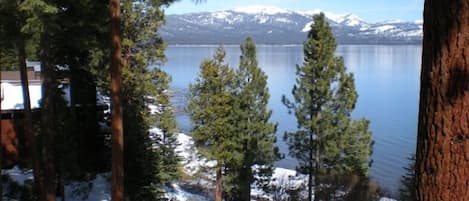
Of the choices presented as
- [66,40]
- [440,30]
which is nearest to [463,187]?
[440,30]

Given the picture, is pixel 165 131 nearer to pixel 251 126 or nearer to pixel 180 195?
pixel 180 195

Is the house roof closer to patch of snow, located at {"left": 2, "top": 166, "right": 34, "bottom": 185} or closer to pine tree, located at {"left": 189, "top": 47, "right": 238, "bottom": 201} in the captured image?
patch of snow, located at {"left": 2, "top": 166, "right": 34, "bottom": 185}

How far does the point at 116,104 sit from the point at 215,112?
30.2 feet

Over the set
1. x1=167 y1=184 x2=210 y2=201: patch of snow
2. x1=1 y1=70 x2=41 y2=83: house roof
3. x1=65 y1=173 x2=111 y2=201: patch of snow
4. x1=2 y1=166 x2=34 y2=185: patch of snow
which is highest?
x1=1 y1=70 x2=41 y2=83: house roof

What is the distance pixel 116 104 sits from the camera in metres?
6.99

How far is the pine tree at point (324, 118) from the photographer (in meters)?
16.8

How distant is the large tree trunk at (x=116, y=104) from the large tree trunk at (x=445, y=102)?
201 inches

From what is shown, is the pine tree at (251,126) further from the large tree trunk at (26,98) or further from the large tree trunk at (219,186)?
the large tree trunk at (26,98)

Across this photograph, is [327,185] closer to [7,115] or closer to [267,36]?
[7,115]

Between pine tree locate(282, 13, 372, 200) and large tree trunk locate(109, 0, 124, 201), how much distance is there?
10510 mm

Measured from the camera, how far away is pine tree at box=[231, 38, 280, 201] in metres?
17.2

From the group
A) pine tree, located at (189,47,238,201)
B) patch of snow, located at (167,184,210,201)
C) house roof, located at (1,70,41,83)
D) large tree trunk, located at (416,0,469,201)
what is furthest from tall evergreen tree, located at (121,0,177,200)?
large tree trunk, located at (416,0,469,201)

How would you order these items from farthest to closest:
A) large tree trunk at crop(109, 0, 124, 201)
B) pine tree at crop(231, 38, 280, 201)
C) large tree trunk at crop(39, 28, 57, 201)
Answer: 1. pine tree at crop(231, 38, 280, 201)
2. large tree trunk at crop(39, 28, 57, 201)
3. large tree trunk at crop(109, 0, 124, 201)

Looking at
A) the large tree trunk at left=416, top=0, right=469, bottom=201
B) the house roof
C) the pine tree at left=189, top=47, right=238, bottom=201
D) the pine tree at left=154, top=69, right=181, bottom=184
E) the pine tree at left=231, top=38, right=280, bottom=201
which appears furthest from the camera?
the house roof
